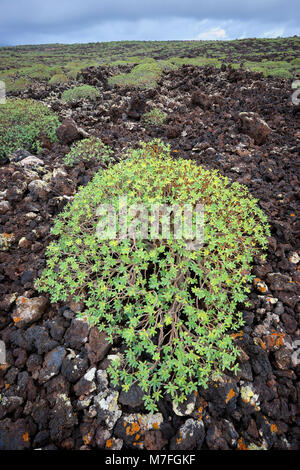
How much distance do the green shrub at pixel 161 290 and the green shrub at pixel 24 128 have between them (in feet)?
14.9

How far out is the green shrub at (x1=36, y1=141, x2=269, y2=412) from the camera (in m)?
2.58

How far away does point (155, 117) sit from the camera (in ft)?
27.9

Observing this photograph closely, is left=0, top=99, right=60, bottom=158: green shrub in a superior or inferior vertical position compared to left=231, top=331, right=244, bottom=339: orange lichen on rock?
superior

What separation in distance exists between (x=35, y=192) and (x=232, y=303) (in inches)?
164

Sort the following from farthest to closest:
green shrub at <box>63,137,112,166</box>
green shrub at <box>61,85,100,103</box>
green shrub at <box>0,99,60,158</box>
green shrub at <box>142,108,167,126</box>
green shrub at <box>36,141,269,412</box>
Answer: green shrub at <box>61,85,100,103</box> < green shrub at <box>142,108,167,126</box> < green shrub at <box>0,99,60,158</box> < green shrub at <box>63,137,112,166</box> < green shrub at <box>36,141,269,412</box>

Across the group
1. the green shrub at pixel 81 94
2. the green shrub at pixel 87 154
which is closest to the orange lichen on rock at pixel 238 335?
the green shrub at pixel 87 154

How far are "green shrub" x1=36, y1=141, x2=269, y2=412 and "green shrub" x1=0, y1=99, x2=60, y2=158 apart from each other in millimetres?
4543

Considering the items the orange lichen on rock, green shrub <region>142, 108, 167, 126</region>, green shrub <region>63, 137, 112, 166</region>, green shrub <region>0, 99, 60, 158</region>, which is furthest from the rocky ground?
green shrub <region>142, 108, 167, 126</region>

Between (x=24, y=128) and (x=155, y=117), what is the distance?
4.08m

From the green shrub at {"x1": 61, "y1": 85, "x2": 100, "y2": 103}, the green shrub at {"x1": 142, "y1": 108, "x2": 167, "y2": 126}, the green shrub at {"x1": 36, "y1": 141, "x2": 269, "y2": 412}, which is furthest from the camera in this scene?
the green shrub at {"x1": 61, "y1": 85, "x2": 100, "y2": 103}

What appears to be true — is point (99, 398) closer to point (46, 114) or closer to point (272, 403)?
point (272, 403)

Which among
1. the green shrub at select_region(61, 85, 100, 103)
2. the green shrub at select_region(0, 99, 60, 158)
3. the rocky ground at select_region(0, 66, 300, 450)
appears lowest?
the rocky ground at select_region(0, 66, 300, 450)

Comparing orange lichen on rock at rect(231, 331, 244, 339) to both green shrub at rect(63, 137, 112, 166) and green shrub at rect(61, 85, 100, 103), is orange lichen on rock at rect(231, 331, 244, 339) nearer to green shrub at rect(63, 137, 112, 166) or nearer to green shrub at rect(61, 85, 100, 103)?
green shrub at rect(63, 137, 112, 166)

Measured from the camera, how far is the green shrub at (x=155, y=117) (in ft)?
27.6
